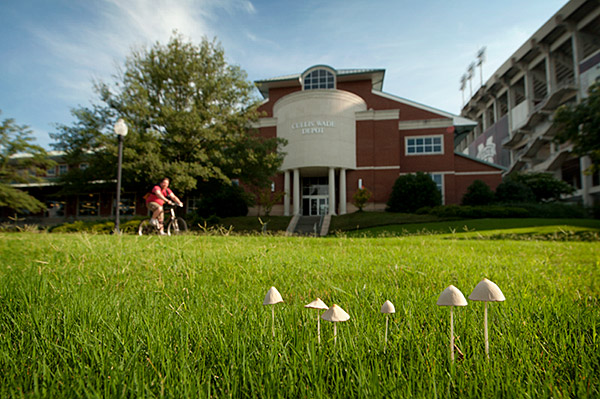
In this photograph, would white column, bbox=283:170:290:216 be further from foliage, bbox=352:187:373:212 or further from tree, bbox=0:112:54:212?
tree, bbox=0:112:54:212

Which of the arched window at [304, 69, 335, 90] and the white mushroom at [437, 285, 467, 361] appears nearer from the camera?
the white mushroom at [437, 285, 467, 361]

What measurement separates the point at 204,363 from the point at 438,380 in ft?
2.88

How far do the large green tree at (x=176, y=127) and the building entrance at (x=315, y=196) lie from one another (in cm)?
1101

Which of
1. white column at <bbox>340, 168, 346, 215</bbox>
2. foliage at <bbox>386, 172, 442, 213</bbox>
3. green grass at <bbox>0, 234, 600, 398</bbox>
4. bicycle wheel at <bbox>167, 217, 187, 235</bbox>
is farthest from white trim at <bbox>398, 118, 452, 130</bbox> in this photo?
green grass at <bbox>0, 234, 600, 398</bbox>

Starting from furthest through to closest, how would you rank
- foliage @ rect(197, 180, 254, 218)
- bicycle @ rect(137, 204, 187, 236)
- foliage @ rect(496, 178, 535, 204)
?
foliage @ rect(496, 178, 535, 204) → foliage @ rect(197, 180, 254, 218) → bicycle @ rect(137, 204, 187, 236)

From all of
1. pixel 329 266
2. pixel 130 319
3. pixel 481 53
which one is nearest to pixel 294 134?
pixel 329 266

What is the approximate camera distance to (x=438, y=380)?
112cm

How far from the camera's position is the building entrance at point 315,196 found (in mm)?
34625

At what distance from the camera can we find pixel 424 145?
1336 inches

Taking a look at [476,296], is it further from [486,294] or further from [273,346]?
[273,346]

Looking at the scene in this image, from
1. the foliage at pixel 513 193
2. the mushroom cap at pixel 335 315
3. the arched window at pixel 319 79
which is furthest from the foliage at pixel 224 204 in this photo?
the mushroom cap at pixel 335 315

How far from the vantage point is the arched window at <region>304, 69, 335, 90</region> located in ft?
114

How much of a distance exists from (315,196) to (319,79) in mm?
13070

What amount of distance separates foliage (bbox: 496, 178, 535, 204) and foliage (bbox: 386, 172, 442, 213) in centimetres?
694
